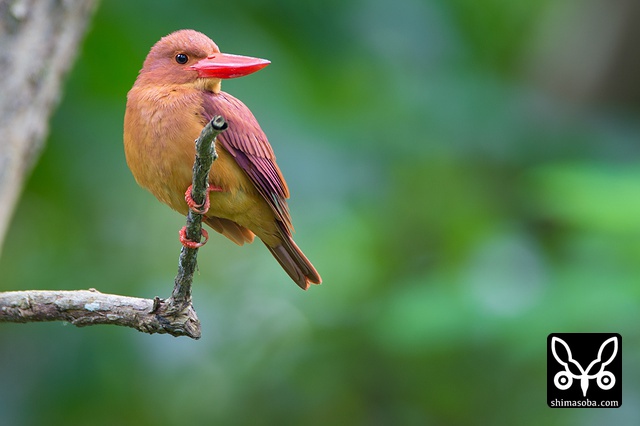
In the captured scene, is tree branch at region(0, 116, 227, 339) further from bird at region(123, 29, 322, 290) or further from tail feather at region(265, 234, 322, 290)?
tail feather at region(265, 234, 322, 290)

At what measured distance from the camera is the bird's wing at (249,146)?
3484mm

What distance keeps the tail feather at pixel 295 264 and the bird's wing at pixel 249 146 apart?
0.40 m

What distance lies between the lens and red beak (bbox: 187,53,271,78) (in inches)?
111

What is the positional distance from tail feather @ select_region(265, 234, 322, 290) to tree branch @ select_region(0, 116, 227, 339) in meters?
0.89

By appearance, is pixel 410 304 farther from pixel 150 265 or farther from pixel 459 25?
pixel 459 25

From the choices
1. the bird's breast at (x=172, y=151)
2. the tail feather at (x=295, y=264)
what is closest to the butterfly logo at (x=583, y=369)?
the tail feather at (x=295, y=264)

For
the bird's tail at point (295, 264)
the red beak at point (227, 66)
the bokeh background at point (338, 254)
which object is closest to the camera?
the red beak at point (227, 66)

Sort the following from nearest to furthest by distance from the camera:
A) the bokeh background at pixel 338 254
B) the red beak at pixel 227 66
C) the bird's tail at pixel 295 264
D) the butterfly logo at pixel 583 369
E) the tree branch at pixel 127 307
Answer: the red beak at pixel 227 66, the tree branch at pixel 127 307, the bird's tail at pixel 295 264, the butterfly logo at pixel 583 369, the bokeh background at pixel 338 254

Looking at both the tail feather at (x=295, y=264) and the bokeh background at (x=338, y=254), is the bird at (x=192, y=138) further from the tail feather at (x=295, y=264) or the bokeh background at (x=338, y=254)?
the bokeh background at (x=338, y=254)

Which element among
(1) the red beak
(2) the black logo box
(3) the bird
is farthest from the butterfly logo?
(1) the red beak

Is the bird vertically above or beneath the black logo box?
above

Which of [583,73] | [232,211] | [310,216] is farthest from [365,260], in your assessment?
[583,73]

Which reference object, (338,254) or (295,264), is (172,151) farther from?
(338,254)

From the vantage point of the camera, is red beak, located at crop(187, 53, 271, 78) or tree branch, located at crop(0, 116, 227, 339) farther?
tree branch, located at crop(0, 116, 227, 339)
